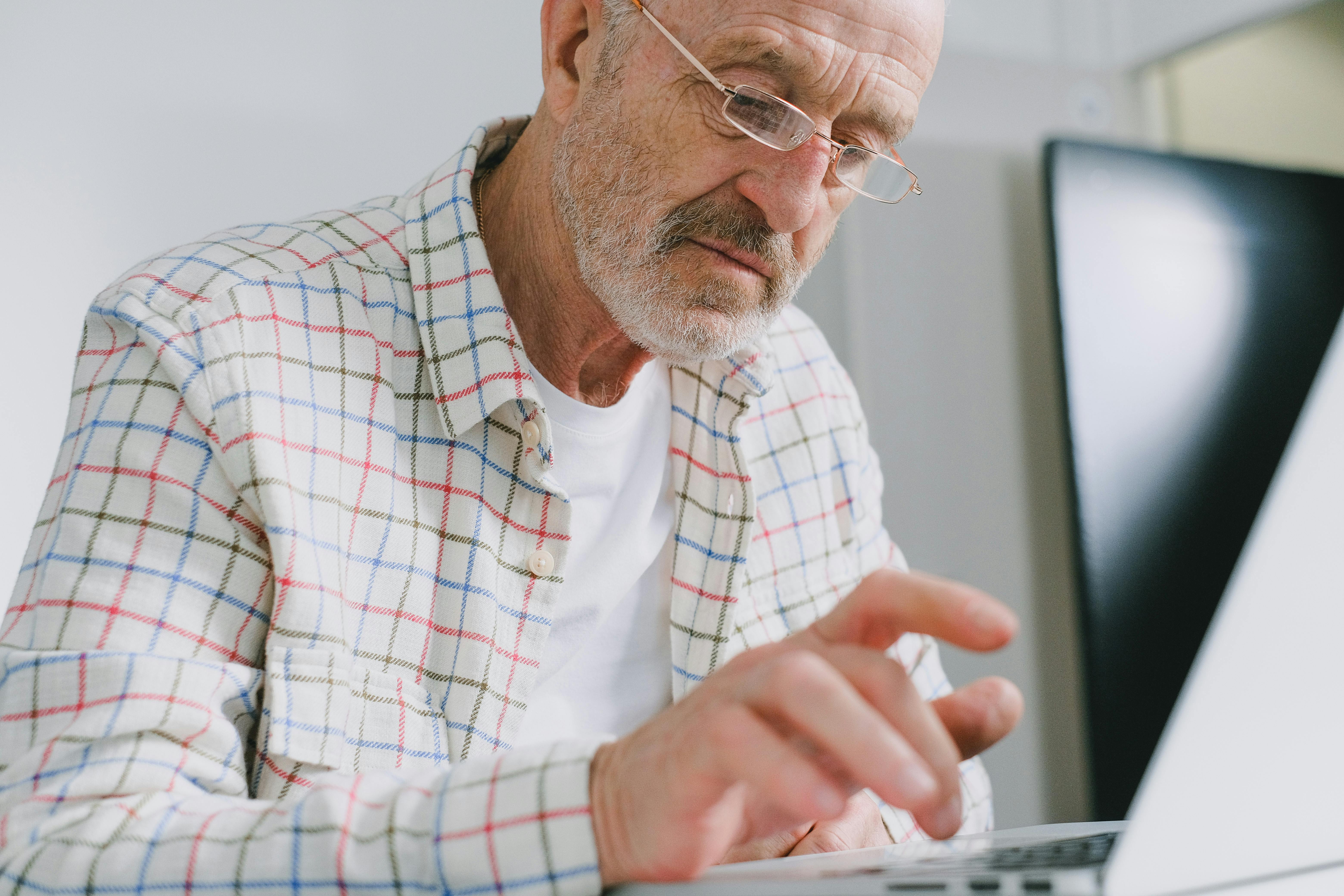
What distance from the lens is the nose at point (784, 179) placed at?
32.8 inches

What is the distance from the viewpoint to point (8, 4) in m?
1.35

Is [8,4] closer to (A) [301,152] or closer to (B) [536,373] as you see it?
(A) [301,152]

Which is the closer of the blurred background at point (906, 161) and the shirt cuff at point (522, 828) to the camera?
the shirt cuff at point (522, 828)

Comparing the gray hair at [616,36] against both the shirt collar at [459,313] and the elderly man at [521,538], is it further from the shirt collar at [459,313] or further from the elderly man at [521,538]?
the shirt collar at [459,313]

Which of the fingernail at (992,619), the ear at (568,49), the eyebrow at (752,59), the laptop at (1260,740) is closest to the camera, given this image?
the laptop at (1260,740)

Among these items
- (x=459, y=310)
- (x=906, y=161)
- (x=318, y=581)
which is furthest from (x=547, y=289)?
(x=906, y=161)

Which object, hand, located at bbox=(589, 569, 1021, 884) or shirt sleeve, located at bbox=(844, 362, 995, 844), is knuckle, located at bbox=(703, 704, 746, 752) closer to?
hand, located at bbox=(589, 569, 1021, 884)

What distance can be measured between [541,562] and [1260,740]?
0.57m

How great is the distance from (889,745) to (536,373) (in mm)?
571

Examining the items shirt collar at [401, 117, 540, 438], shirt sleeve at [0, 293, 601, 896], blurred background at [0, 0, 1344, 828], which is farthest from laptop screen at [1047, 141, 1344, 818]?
shirt sleeve at [0, 293, 601, 896]

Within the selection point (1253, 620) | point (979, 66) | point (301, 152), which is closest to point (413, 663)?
point (1253, 620)

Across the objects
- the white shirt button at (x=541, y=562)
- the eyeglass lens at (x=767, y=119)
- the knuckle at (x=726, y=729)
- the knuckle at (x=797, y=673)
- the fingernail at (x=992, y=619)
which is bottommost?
the knuckle at (x=726, y=729)

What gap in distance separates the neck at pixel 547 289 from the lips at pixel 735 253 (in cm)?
11

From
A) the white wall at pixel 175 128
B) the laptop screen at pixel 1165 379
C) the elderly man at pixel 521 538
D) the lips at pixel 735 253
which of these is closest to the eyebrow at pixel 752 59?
the elderly man at pixel 521 538
